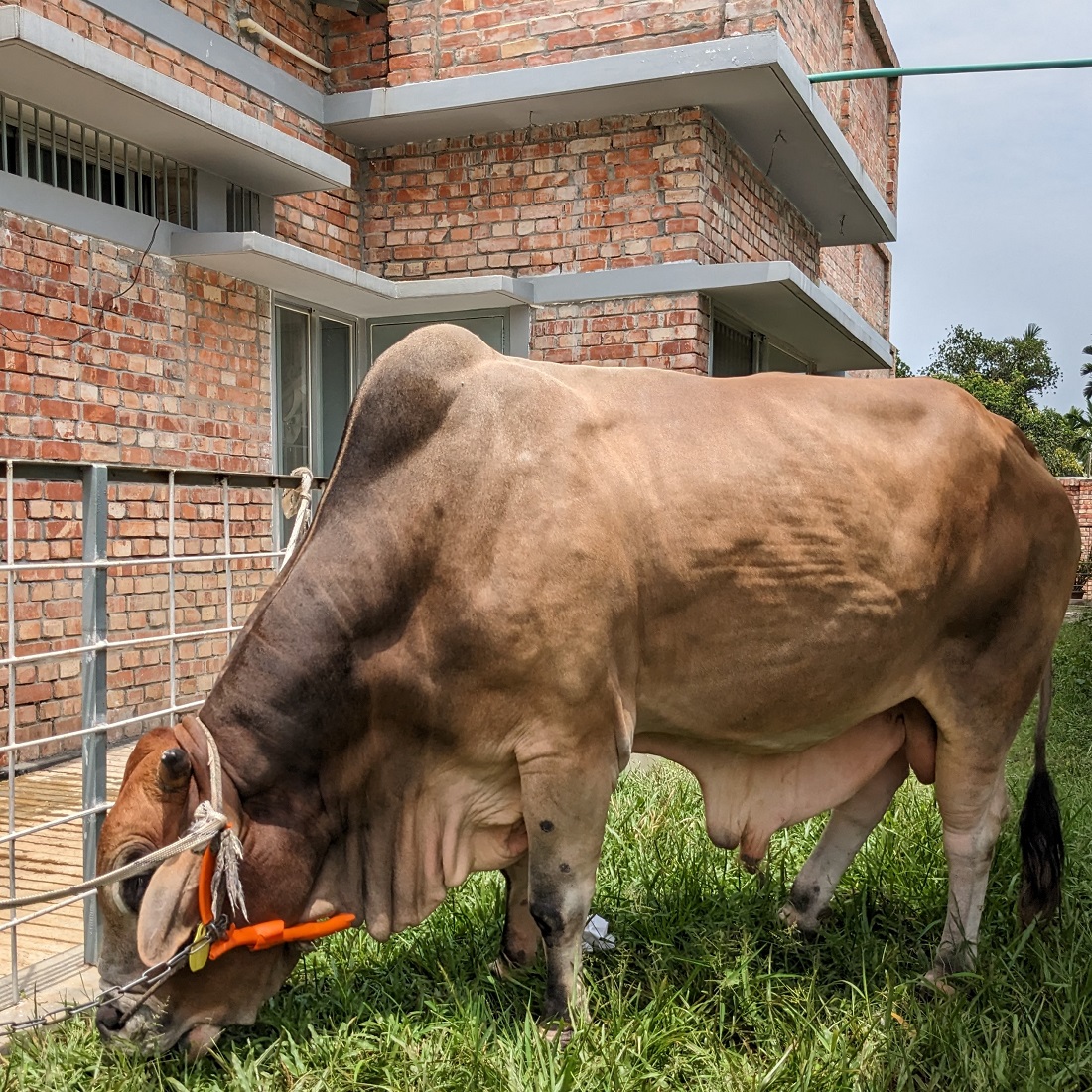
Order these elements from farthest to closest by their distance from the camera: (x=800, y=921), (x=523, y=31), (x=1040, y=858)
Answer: (x=523, y=31)
(x=800, y=921)
(x=1040, y=858)

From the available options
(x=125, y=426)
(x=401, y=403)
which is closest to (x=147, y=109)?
(x=125, y=426)

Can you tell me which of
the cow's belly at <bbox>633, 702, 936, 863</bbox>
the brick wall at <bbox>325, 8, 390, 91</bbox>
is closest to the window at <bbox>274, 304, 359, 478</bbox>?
the brick wall at <bbox>325, 8, 390, 91</bbox>

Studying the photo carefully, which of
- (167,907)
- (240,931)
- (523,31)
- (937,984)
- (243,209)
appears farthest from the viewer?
(523,31)

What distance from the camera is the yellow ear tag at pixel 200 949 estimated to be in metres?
2.70

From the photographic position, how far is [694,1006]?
327 centimetres

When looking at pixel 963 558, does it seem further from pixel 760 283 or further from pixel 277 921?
pixel 760 283

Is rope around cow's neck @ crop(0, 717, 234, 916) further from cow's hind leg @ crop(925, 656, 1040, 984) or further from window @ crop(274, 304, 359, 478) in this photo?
window @ crop(274, 304, 359, 478)

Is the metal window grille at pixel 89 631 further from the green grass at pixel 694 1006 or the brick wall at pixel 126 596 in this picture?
the green grass at pixel 694 1006

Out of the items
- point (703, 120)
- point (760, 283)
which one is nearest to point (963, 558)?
point (760, 283)

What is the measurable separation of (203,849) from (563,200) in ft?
22.4

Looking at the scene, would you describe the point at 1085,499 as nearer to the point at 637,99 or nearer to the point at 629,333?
the point at 629,333

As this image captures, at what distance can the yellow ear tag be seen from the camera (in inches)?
106

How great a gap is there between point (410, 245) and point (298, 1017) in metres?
6.85

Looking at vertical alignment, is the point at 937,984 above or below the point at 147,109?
below
